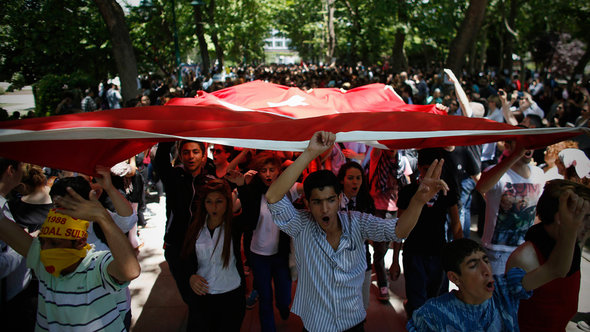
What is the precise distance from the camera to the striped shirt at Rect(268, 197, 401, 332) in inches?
97.0

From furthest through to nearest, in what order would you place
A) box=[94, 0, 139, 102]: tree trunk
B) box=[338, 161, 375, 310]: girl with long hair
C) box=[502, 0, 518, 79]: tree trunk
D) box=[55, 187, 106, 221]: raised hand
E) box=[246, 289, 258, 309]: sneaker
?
box=[502, 0, 518, 79]: tree trunk < box=[94, 0, 139, 102]: tree trunk < box=[246, 289, 258, 309]: sneaker < box=[338, 161, 375, 310]: girl with long hair < box=[55, 187, 106, 221]: raised hand

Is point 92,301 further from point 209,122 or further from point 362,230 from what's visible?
point 362,230

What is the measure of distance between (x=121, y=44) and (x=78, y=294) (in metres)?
9.42

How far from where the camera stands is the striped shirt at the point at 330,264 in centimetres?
246

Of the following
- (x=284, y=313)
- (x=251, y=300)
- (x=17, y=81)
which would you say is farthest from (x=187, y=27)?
(x=284, y=313)

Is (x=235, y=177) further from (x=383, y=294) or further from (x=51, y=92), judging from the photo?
(x=51, y=92)

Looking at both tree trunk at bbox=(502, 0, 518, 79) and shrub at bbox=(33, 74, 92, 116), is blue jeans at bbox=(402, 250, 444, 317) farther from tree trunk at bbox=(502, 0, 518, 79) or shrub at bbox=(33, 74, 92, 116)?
tree trunk at bbox=(502, 0, 518, 79)

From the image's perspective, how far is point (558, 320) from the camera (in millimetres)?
2389

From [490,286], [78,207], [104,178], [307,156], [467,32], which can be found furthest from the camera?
[467,32]

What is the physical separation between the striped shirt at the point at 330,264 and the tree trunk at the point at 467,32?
880 cm

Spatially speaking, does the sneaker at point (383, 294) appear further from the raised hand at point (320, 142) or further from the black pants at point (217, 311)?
the raised hand at point (320, 142)

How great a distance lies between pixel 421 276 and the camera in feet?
11.6

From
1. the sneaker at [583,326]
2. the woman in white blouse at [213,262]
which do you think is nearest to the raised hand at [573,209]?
the woman in white blouse at [213,262]

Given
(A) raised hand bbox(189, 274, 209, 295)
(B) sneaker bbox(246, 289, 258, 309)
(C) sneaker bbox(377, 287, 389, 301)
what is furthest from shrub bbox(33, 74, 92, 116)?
(C) sneaker bbox(377, 287, 389, 301)
